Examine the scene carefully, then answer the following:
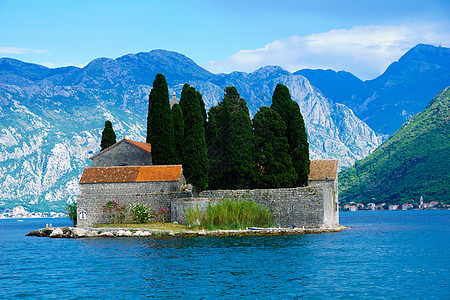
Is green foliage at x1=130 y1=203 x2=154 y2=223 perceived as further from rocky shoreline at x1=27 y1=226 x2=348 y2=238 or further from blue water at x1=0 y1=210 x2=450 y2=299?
blue water at x1=0 y1=210 x2=450 y2=299

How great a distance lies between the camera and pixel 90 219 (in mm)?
51406

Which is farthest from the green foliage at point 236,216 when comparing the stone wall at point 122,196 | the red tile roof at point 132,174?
the red tile roof at point 132,174

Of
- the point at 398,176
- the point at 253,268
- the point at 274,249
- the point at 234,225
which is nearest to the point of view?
the point at 253,268

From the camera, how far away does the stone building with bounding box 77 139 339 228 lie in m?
49.0

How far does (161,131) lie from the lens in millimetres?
52656

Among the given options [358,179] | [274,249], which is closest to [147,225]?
[274,249]

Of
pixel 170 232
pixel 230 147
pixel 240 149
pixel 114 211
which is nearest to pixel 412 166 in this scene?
pixel 230 147

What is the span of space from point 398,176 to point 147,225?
12673 centimetres

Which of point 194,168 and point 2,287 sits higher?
point 194,168

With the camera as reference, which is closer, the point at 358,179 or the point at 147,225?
the point at 147,225

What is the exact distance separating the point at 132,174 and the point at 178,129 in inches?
241

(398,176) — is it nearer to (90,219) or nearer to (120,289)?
(90,219)

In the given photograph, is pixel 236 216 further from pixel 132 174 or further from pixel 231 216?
pixel 132 174

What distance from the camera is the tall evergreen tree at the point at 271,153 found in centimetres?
5209
